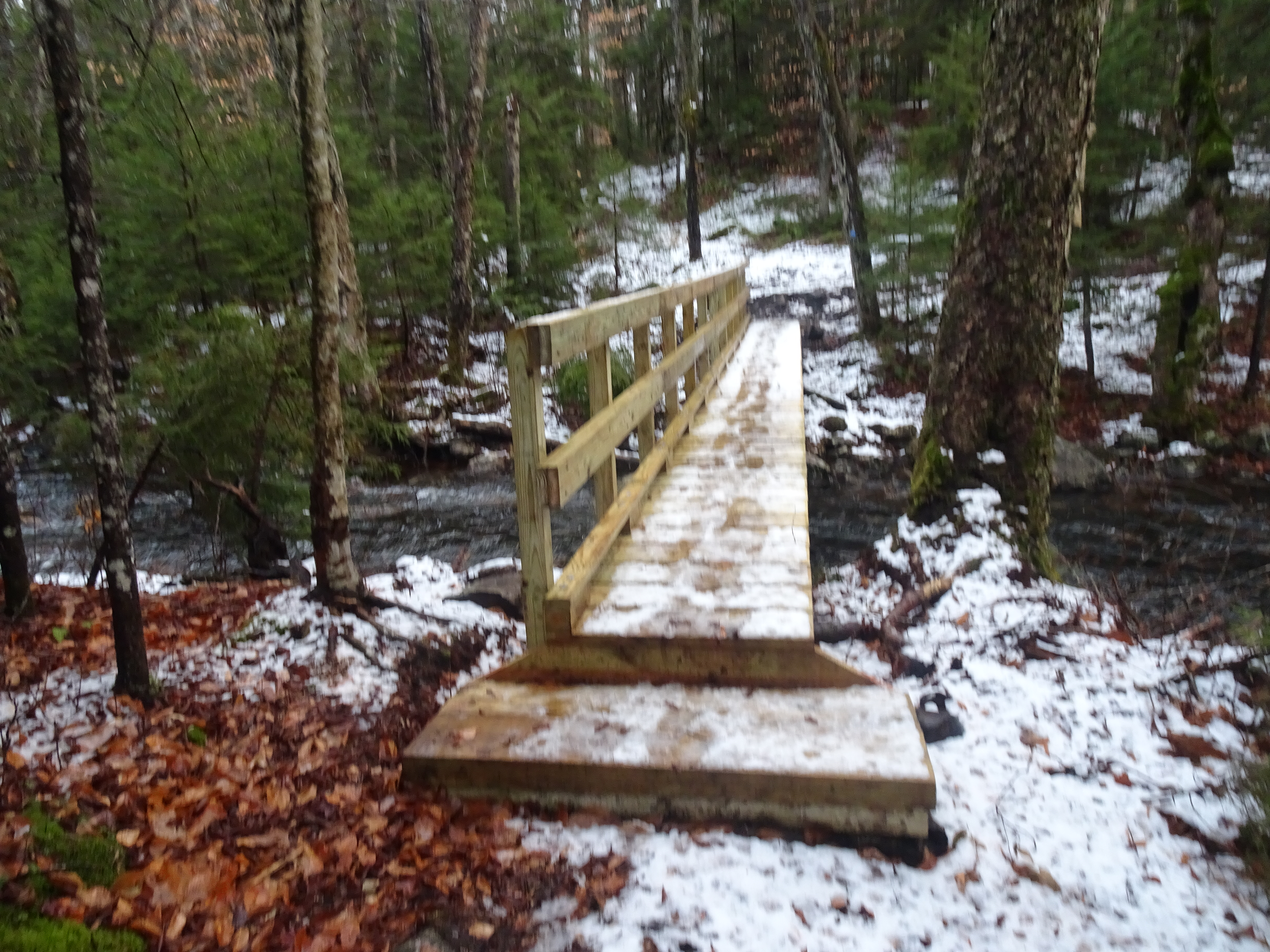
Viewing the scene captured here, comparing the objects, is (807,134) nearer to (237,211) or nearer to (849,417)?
(849,417)

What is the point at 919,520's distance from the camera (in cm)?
540

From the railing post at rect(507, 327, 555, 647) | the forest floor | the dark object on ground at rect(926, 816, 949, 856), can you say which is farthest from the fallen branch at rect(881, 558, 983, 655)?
the railing post at rect(507, 327, 555, 647)

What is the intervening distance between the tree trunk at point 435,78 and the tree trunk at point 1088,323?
1243cm

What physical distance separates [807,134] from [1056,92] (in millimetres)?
29298

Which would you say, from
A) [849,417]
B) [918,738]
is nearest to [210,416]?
[918,738]

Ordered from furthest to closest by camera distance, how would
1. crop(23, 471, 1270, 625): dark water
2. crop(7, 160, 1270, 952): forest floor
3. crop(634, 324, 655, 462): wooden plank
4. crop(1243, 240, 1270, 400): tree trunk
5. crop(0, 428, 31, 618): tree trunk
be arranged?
1. crop(1243, 240, 1270, 400): tree trunk
2. crop(23, 471, 1270, 625): dark water
3. crop(634, 324, 655, 462): wooden plank
4. crop(0, 428, 31, 618): tree trunk
5. crop(7, 160, 1270, 952): forest floor

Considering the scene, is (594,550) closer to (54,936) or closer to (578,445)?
(578,445)

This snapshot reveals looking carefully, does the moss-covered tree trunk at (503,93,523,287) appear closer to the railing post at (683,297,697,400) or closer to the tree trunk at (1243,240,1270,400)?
the railing post at (683,297,697,400)

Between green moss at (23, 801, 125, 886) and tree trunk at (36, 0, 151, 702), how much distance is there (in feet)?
3.63

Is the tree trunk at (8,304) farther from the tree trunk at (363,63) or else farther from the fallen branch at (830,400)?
the fallen branch at (830,400)

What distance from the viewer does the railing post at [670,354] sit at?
6117 mm

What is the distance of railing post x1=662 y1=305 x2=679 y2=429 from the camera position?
612 centimetres

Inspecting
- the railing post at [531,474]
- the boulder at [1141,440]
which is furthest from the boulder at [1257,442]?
the railing post at [531,474]

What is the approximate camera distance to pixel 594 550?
3738 mm
